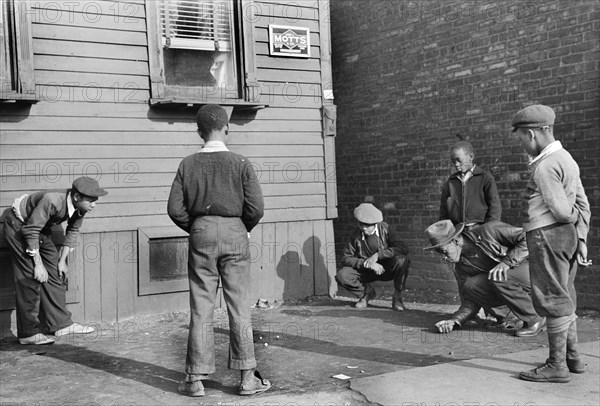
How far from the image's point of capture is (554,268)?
487 centimetres

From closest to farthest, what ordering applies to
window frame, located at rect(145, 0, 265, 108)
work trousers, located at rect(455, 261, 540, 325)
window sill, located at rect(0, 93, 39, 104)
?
work trousers, located at rect(455, 261, 540, 325) → window sill, located at rect(0, 93, 39, 104) → window frame, located at rect(145, 0, 265, 108)

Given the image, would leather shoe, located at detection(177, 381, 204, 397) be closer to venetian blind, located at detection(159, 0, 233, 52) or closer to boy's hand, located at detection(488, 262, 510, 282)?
boy's hand, located at detection(488, 262, 510, 282)

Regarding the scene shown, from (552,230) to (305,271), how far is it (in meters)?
4.31

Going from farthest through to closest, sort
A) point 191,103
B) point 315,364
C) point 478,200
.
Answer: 1. point 191,103
2. point 478,200
3. point 315,364

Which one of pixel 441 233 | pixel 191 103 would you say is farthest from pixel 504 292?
pixel 191 103

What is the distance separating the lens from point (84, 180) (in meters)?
6.59

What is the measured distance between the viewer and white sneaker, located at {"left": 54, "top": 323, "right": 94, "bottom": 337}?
22.8ft

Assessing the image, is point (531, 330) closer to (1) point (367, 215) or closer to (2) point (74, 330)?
(1) point (367, 215)

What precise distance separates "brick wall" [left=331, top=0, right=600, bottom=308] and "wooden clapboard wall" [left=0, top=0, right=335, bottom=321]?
2279mm

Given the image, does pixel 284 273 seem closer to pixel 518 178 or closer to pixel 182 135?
pixel 182 135

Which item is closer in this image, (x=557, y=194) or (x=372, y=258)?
(x=557, y=194)

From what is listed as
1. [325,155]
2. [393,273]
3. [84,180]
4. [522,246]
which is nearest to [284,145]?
[325,155]

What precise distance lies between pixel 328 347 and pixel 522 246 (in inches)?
74.9

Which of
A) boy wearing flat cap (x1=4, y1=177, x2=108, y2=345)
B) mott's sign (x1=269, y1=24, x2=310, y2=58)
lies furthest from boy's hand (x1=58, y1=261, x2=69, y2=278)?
mott's sign (x1=269, y1=24, x2=310, y2=58)
